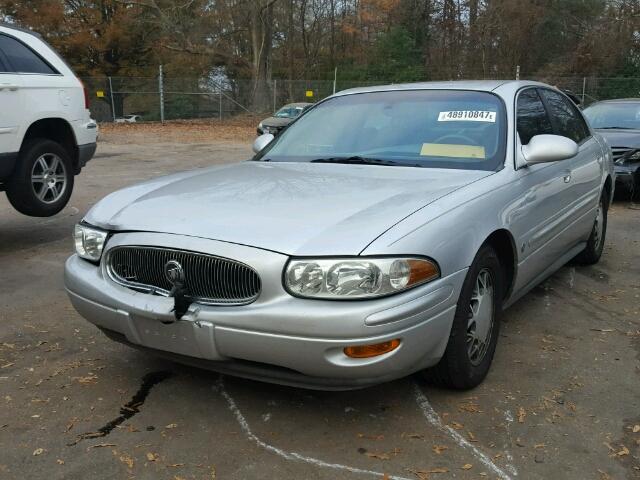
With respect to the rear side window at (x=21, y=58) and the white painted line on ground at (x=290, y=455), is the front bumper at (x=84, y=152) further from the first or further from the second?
the white painted line on ground at (x=290, y=455)

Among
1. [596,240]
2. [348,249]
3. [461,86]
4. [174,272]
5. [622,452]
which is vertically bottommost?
[622,452]

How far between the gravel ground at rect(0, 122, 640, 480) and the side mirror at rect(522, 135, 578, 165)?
43.9 inches

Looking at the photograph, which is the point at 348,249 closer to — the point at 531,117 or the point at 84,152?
the point at 531,117

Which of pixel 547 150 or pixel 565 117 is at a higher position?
pixel 565 117

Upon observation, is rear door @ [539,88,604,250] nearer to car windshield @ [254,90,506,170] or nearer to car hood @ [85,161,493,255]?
car windshield @ [254,90,506,170]

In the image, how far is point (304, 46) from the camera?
41.0 meters

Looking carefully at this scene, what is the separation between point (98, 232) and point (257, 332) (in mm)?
1086

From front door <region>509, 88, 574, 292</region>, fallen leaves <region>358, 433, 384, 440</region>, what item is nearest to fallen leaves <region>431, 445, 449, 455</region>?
fallen leaves <region>358, 433, 384, 440</region>

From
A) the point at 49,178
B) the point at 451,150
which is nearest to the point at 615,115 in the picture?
the point at 451,150

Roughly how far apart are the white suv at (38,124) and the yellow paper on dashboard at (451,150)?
3912mm

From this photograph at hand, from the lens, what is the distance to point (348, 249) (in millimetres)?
2568

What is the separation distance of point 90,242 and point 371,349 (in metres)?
1.53

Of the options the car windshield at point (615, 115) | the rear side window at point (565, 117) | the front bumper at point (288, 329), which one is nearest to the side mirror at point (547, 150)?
the rear side window at point (565, 117)

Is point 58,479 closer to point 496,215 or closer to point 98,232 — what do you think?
point 98,232
